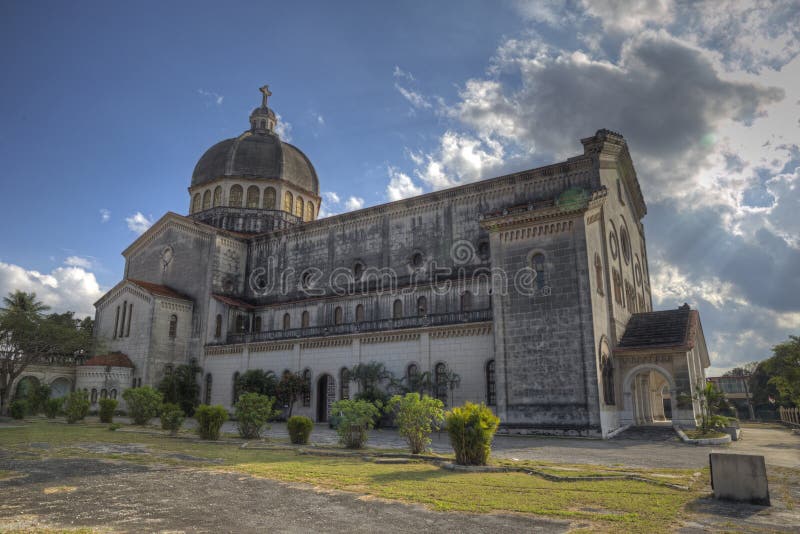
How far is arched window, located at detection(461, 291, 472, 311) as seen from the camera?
31562 millimetres

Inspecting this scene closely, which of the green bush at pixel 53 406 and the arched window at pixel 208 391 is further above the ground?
the arched window at pixel 208 391

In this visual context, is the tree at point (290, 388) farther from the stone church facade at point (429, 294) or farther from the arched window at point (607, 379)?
the arched window at point (607, 379)

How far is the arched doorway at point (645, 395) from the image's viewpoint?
2633 cm

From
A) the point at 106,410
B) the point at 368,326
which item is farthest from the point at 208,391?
the point at 368,326

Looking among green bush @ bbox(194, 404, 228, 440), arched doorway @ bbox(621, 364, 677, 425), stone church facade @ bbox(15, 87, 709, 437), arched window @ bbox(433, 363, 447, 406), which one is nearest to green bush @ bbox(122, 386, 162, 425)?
green bush @ bbox(194, 404, 228, 440)

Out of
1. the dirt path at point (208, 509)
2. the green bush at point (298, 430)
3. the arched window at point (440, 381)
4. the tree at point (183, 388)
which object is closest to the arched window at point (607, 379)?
the arched window at point (440, 381)

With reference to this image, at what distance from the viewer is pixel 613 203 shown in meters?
31.7

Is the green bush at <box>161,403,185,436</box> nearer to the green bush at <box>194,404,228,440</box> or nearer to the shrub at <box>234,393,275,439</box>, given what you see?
the green bush at <box>194,404,228,440</box>

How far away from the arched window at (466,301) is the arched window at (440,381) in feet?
13.7

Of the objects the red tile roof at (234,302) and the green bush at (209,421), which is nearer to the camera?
the green bush at (209,421)

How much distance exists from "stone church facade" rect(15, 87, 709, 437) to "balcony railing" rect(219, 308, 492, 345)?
0.12 metres

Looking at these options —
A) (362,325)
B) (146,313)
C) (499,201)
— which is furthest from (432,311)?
(146,313)

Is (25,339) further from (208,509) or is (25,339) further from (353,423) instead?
(208,509)

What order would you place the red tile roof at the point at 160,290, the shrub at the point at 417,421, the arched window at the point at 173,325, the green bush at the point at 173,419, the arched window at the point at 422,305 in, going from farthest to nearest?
1. the red tile roof at the point at 160,290
2. the arched window at the point at 173,325
3. the arched window at the point at 422,305
4. the green bush at the point at 173,419
5. the shrub at the point at 417,421
